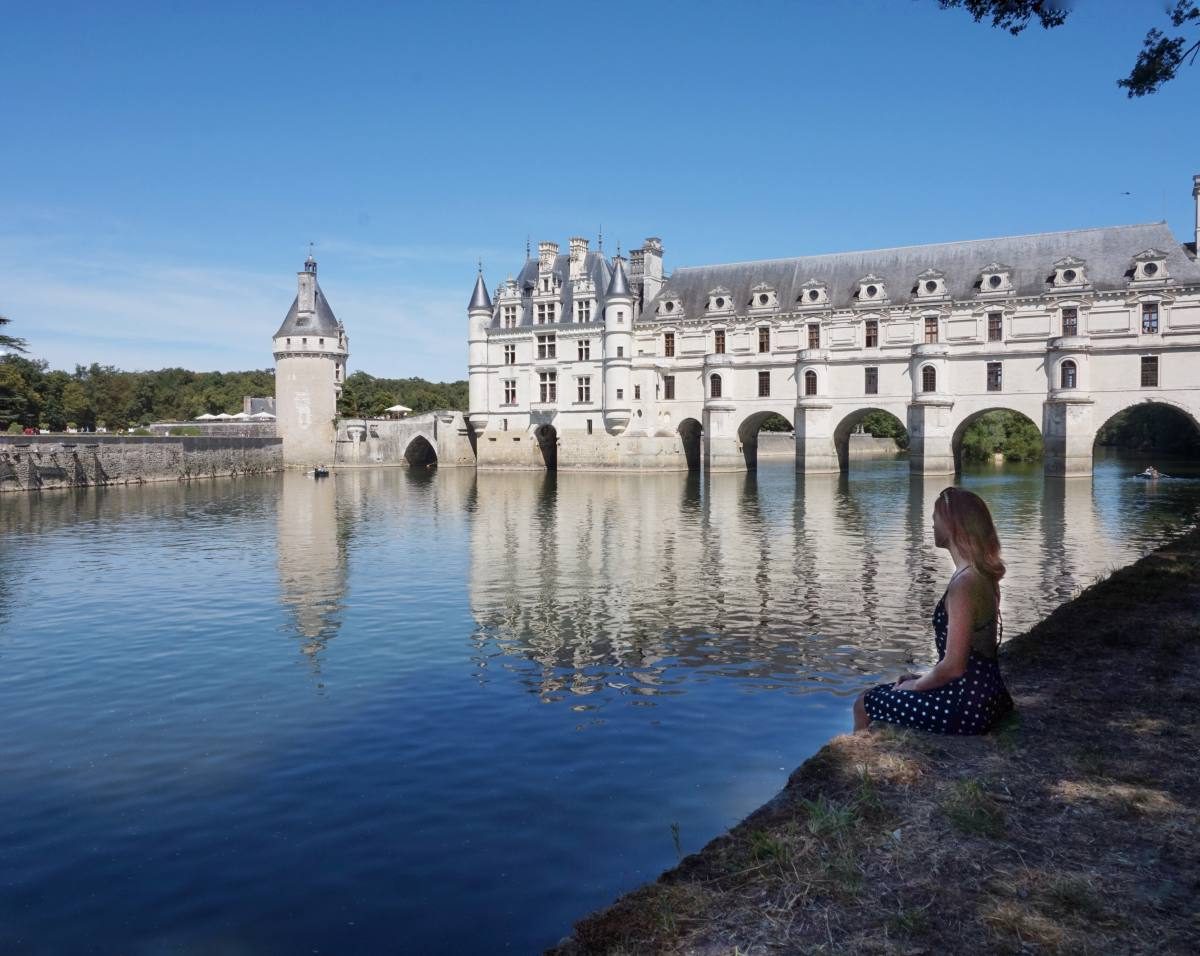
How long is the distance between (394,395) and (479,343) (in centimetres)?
3550

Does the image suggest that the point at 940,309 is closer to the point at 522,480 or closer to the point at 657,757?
the point at 522,480

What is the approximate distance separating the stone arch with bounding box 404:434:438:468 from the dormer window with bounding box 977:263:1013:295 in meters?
40.4

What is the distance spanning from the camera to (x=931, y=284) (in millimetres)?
51750

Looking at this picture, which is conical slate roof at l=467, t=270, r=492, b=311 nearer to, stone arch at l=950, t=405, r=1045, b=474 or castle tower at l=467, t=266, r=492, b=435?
castle tower at l=467, t=266, r=492, b=435

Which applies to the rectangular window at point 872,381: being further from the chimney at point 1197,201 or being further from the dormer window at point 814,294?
the chimney at point 1197,201

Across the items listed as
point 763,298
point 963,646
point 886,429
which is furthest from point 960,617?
point 886,429

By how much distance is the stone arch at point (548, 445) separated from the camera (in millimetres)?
65562

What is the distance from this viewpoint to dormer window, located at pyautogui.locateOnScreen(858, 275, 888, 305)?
53.0m

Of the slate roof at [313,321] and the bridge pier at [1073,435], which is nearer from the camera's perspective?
the bridge pier at [1073,435]

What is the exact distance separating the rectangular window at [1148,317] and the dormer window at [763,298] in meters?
18.8

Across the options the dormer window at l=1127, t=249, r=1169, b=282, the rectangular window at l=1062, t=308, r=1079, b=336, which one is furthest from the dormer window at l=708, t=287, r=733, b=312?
the dormer window at l=1127, t=249, r=1169, b=282

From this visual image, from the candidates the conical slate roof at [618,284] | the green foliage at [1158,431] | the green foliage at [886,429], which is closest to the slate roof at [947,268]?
the conical slate roof at [618,284]

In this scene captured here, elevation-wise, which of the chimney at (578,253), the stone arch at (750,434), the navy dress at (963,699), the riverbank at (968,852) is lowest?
the riverbank at (968,852)

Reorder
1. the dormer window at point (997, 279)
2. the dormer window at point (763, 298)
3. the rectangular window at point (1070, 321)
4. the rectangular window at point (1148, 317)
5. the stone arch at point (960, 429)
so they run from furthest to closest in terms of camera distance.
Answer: the dormer window at point (763, 298) → the stone arch at point (960, 429) → the dormer window at point (997, 279) → the rectangular window at point (1070, 321) → the rectangular window at point (1148, 317)
